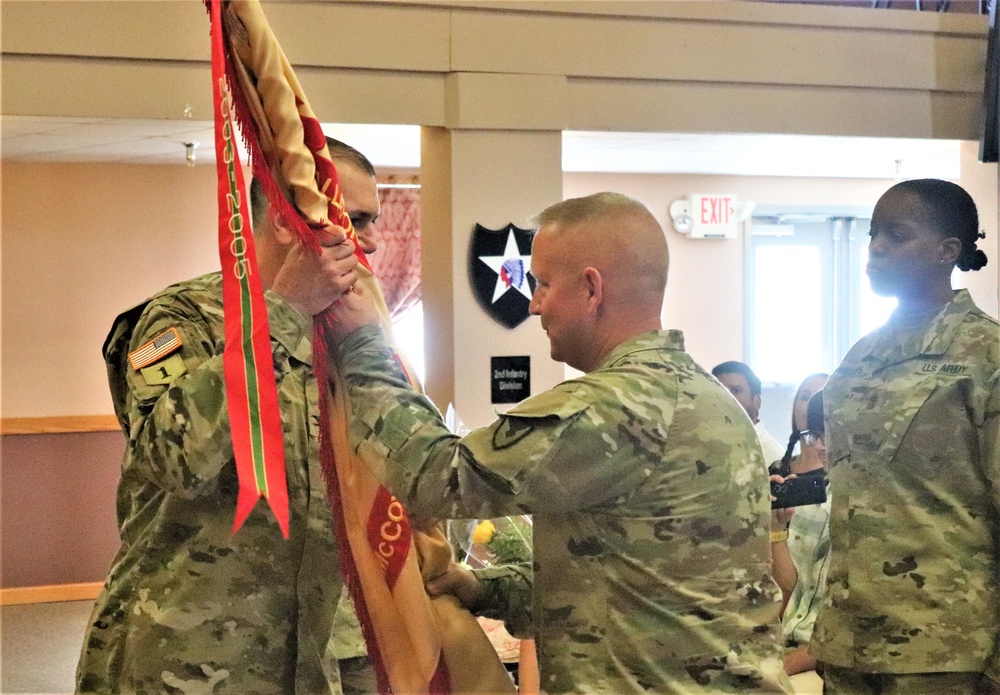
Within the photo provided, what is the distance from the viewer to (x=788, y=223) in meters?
8.13

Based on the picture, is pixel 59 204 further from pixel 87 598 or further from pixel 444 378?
pixel 444 378

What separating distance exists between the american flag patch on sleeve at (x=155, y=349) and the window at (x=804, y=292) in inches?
260

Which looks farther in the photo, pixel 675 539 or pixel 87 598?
pixel 87 598

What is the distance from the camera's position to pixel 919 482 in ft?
7.41

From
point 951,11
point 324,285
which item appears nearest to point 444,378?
point 951,11

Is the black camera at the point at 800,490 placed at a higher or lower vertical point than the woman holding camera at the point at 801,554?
higher

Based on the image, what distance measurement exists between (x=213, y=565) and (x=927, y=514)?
1349 millimetres

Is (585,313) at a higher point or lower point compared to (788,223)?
lower

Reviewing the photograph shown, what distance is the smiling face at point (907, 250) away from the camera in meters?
2.35

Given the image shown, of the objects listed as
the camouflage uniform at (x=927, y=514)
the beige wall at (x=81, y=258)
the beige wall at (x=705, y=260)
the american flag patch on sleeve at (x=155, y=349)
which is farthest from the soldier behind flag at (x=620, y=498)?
the beige wall at (x=705, y=260)

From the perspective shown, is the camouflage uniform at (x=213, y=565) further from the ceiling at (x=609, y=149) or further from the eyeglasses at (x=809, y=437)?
the ceiling at (x=609, y=149)

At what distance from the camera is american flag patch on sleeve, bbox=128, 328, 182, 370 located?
5.42 ft

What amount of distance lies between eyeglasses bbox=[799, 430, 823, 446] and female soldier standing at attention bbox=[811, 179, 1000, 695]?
70 centimetres

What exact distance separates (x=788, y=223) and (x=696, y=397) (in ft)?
22.4
